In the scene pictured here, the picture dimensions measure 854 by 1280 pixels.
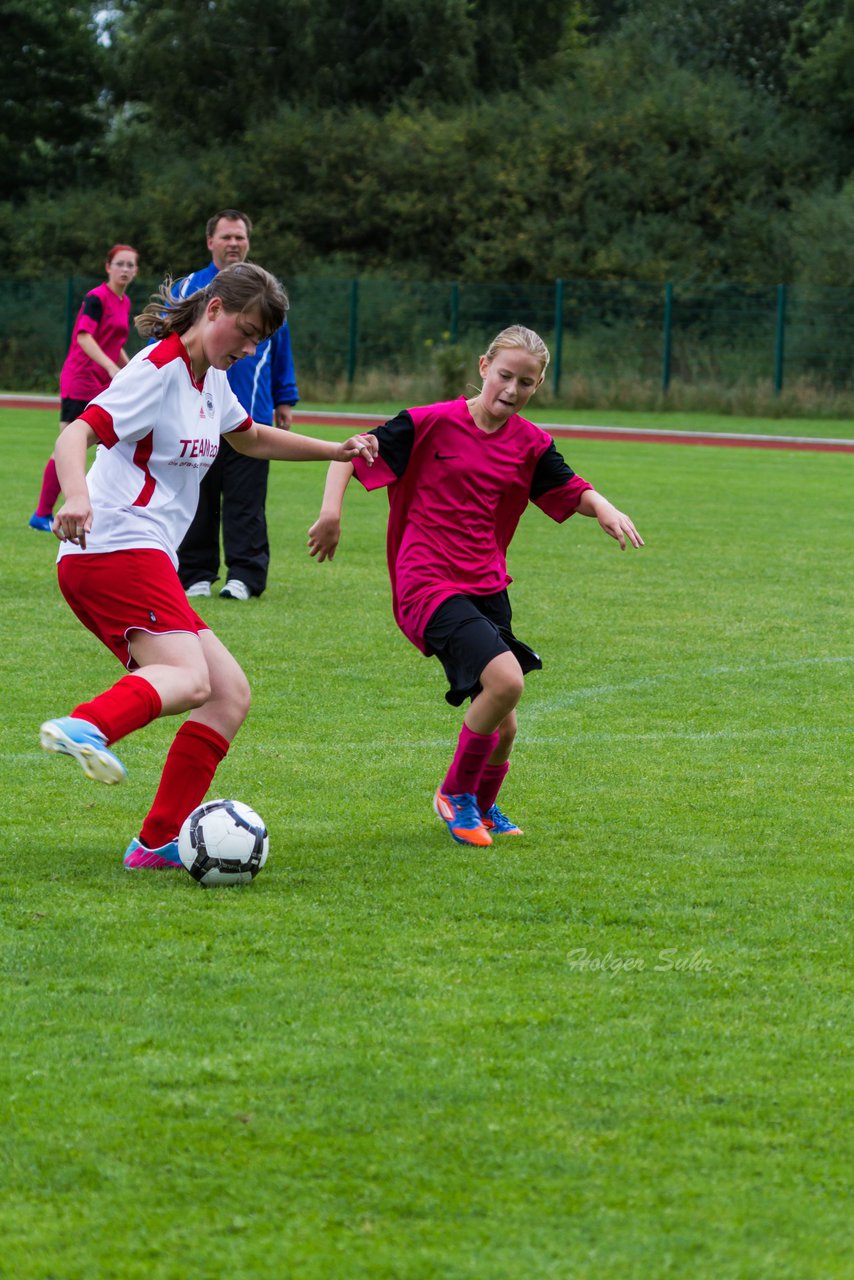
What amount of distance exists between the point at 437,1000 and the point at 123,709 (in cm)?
121

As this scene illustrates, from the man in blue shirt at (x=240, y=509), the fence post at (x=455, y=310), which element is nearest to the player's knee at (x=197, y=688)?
the man in blue shirt at (x=240, y=509)

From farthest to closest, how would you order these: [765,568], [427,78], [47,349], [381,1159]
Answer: [427,78] < [47,349] < [765,568] < [381,1159]

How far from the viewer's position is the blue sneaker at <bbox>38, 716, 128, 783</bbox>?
411cm

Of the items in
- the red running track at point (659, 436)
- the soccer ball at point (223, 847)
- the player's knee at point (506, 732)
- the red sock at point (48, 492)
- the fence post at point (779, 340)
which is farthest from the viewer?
the fence post at point (779, 340)

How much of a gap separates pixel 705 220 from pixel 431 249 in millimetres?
6302

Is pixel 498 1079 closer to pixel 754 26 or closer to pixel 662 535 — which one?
pixel 662 535

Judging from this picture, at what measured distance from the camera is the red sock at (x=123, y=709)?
4316mm

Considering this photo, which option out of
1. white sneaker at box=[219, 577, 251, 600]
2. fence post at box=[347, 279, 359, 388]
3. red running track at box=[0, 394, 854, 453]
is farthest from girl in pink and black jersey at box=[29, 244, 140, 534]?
fence post at box=[347, 279, 359, 388]

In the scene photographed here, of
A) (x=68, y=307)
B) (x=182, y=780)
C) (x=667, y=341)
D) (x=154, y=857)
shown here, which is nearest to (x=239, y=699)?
(x=182, y=780)

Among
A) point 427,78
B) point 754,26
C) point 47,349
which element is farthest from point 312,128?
point 754,26

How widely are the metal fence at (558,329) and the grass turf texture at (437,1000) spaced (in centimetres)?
2450

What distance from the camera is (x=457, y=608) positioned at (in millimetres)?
5102

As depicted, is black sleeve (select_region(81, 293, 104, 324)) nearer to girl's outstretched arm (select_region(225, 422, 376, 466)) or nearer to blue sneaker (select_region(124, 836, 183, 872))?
girl's outstretched arm (select_region(225, 422, 376, 466))

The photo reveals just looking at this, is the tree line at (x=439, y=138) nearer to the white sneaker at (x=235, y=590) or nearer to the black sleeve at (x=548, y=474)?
the white sneaker at (x=235, y=590)
